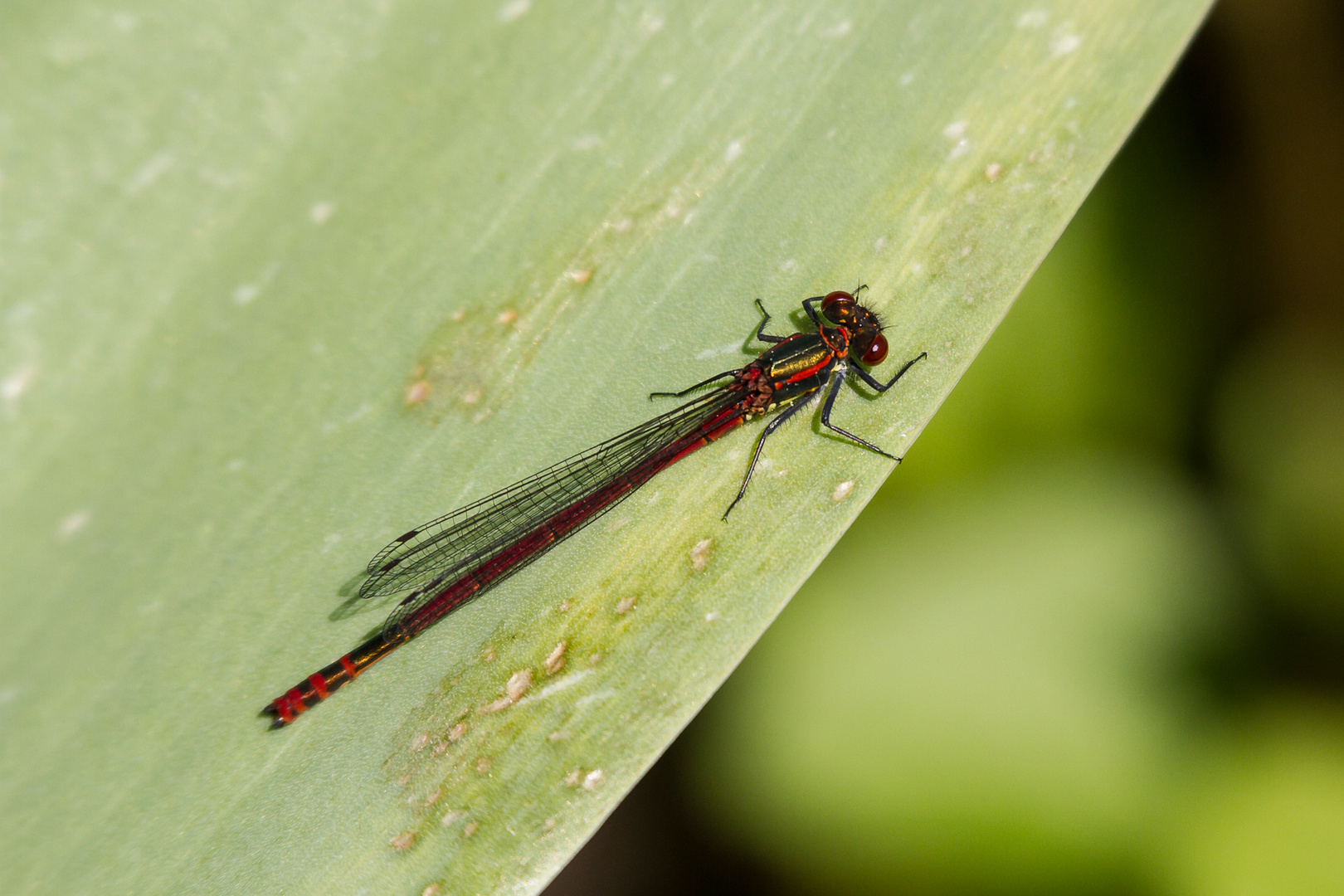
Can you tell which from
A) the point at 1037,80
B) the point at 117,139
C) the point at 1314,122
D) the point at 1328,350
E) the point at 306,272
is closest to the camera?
the point at 117,139

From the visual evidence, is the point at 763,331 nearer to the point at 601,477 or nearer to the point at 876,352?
the point at 876,352

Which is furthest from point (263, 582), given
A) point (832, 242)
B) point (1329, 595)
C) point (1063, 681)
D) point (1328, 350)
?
point (1328, 350)

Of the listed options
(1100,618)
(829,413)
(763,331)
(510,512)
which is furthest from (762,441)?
(1100,618)

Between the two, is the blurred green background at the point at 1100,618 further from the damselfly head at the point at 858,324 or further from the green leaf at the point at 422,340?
→ the green leaf at the point at 422,340

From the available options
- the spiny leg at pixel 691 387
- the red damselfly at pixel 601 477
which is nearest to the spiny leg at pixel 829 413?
the red damselfly at pixel 601 477

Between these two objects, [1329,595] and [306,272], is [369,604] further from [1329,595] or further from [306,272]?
[1329,595]

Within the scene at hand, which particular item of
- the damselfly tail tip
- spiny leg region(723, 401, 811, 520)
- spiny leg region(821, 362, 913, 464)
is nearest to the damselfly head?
spiny leg region(821, 362, 913, 464)

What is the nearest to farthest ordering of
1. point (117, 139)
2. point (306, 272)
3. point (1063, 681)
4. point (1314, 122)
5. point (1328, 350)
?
point (117, 139) < point (306, 272) < point (1063, 681) < point (1328, 350) < point (1314, 122)

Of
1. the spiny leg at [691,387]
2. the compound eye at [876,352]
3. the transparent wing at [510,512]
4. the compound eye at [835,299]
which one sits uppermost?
the compound eye at [835,299]
